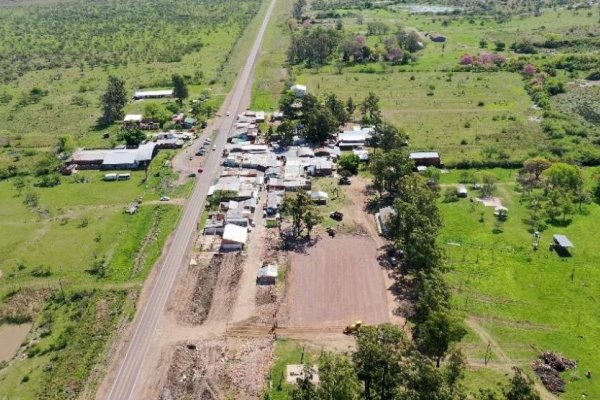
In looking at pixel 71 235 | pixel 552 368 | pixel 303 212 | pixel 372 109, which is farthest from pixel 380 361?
pixel 372 109

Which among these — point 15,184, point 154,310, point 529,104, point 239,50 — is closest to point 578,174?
point 529,104

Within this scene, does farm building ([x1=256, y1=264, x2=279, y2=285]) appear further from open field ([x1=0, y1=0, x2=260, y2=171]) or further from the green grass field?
open field ([x1=0, y1=0, x2=260, y2=171])

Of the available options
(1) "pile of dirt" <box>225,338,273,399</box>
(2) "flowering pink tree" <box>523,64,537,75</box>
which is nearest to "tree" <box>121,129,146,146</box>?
(1) "pile of dirt" <box>225,338,273,399</box>

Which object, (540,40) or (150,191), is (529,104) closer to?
(540,40)

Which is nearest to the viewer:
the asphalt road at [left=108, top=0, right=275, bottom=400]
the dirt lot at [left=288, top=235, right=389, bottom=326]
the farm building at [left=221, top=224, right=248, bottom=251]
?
the asphalt road at [left=108, top=0, right=275, bottom=400]

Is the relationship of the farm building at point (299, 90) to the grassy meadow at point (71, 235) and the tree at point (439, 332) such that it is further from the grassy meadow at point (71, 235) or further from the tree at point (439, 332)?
the tree at point (439, 332)

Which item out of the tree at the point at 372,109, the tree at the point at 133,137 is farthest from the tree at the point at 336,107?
the tree at the point at 133,137
